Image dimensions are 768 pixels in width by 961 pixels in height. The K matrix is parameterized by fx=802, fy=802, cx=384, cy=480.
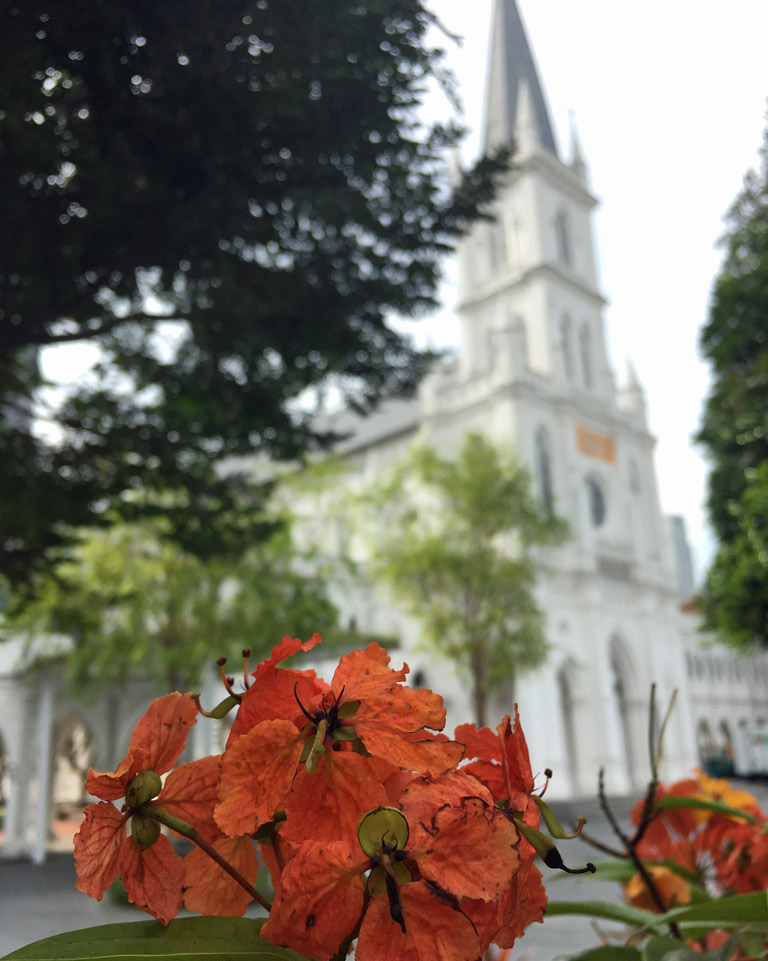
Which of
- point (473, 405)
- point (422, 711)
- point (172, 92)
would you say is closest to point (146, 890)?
point (422, 711)

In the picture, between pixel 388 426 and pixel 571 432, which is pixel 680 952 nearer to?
pixel 571 432

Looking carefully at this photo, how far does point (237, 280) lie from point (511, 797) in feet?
7.20

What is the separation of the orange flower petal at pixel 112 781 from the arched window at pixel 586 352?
2532 cm

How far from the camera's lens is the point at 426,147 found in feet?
7.63

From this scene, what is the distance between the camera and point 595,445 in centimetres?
2406

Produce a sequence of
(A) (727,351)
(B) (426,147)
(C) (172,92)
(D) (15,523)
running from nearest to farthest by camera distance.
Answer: (C) (172,92), (B) (426,147), (D) (15,523), (A) (727,351)

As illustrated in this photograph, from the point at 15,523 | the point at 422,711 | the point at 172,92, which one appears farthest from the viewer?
the point at 15,523

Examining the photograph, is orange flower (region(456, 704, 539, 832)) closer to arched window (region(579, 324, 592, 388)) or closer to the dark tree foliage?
the dark tree foliage

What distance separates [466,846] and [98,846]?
0.20 metres

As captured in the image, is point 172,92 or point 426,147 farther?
point 426,147

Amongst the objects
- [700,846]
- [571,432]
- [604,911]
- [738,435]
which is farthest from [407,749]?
[571,432]

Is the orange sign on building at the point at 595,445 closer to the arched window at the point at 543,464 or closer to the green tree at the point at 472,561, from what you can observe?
the arched window at the point at 543,464

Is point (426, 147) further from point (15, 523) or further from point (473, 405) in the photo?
point (473, 405)

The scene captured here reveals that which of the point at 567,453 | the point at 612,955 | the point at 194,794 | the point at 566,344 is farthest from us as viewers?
the point at 566,344
